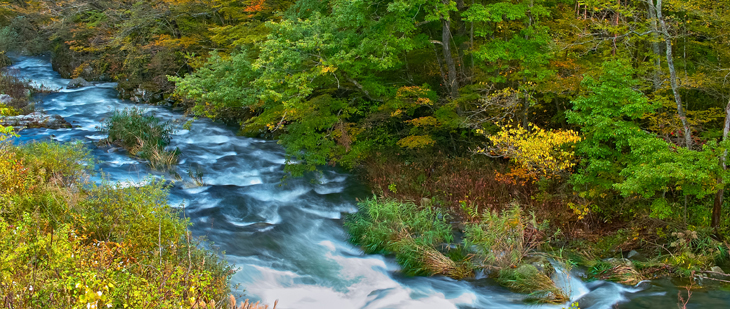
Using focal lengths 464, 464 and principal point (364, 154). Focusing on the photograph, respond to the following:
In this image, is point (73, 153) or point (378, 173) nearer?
point (73, 153)

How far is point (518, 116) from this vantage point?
10656mm

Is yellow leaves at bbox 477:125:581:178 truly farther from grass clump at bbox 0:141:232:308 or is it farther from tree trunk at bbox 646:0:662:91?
grass clump at bbox 0:141:232:308

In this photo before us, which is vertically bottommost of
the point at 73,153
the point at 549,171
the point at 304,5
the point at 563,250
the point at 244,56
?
the point at 563,250

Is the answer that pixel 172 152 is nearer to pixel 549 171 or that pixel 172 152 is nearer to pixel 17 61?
pixel 549 171

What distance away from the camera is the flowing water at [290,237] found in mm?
7113

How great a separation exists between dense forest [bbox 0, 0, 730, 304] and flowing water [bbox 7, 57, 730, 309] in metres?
0.46

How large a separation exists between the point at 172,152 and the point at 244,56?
3.50 meters

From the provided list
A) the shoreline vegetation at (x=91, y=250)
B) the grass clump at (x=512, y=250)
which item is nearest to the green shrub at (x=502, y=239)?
the grass clump at (x=512, y=250)

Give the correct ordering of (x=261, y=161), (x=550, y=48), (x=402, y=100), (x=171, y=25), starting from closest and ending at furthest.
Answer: (x=550, y=48) < (x=402, y=100) < (x=261, y=161) < (x=171, y=25)

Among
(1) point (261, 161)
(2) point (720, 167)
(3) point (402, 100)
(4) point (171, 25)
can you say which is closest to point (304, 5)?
(3) point (402, 100)

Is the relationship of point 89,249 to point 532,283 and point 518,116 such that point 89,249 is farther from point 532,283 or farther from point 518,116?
point 518,116

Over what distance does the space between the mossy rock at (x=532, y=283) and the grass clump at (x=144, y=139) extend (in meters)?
8.70

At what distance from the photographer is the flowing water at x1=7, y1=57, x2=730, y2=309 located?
711cm

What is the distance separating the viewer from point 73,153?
9320 mm
